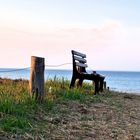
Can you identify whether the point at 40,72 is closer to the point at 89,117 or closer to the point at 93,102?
the point at 89,117

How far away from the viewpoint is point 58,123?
9.05m

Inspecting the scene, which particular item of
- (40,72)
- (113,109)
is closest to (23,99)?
(40,72)

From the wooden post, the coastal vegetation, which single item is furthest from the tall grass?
the wooden post

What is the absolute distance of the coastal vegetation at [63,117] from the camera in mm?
8125

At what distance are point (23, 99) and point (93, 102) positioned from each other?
3.01 metres

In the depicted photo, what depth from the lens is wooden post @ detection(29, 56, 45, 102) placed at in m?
10.4

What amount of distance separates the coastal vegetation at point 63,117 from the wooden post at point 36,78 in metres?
0.17

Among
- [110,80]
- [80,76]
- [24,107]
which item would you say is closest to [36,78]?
[24,107]

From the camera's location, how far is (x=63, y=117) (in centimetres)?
967

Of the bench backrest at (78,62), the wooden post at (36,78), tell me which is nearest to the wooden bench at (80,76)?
the bench backrest at (78,62)

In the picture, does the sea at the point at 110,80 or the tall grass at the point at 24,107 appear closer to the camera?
the tall grass at the point at 24,107

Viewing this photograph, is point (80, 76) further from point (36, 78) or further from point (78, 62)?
point (36, 78)

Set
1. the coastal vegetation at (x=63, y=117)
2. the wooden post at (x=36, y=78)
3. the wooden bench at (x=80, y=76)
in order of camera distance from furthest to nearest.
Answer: the wooden bench at (x=80, y=76) < the wooden post at (x=36, y=78) < the coastal vegetation at (x=63, y=117)

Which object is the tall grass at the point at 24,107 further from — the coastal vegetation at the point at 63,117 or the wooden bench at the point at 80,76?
the wooden bench at the point at 80,76
